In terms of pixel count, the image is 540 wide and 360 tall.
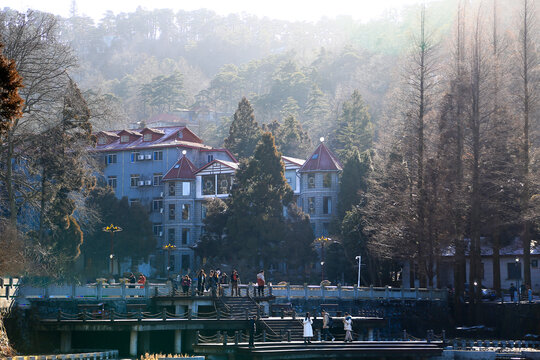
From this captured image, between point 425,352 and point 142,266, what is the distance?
158 ft

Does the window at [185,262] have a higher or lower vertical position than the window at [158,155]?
lower

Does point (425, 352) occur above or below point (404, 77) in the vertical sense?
below

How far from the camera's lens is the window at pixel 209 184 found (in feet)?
267

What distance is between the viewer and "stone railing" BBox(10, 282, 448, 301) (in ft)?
134

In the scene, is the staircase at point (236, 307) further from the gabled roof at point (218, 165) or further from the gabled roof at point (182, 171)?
the gabled roof at point (182, 171)

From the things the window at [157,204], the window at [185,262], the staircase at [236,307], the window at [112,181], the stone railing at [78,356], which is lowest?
the stone railing at [78,356]

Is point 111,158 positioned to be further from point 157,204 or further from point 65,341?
point 65,341

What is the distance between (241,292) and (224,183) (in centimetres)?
3413

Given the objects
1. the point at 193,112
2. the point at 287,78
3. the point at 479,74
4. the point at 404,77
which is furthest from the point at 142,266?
the point at 193,112

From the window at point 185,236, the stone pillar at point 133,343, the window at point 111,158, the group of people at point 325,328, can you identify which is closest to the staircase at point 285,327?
the group of people at point 325,328

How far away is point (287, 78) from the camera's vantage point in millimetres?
135750

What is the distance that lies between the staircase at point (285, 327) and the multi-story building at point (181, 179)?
38545 millimetres

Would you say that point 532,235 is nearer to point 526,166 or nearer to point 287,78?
point 526,166

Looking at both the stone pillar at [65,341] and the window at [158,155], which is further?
the window at [158,155]
